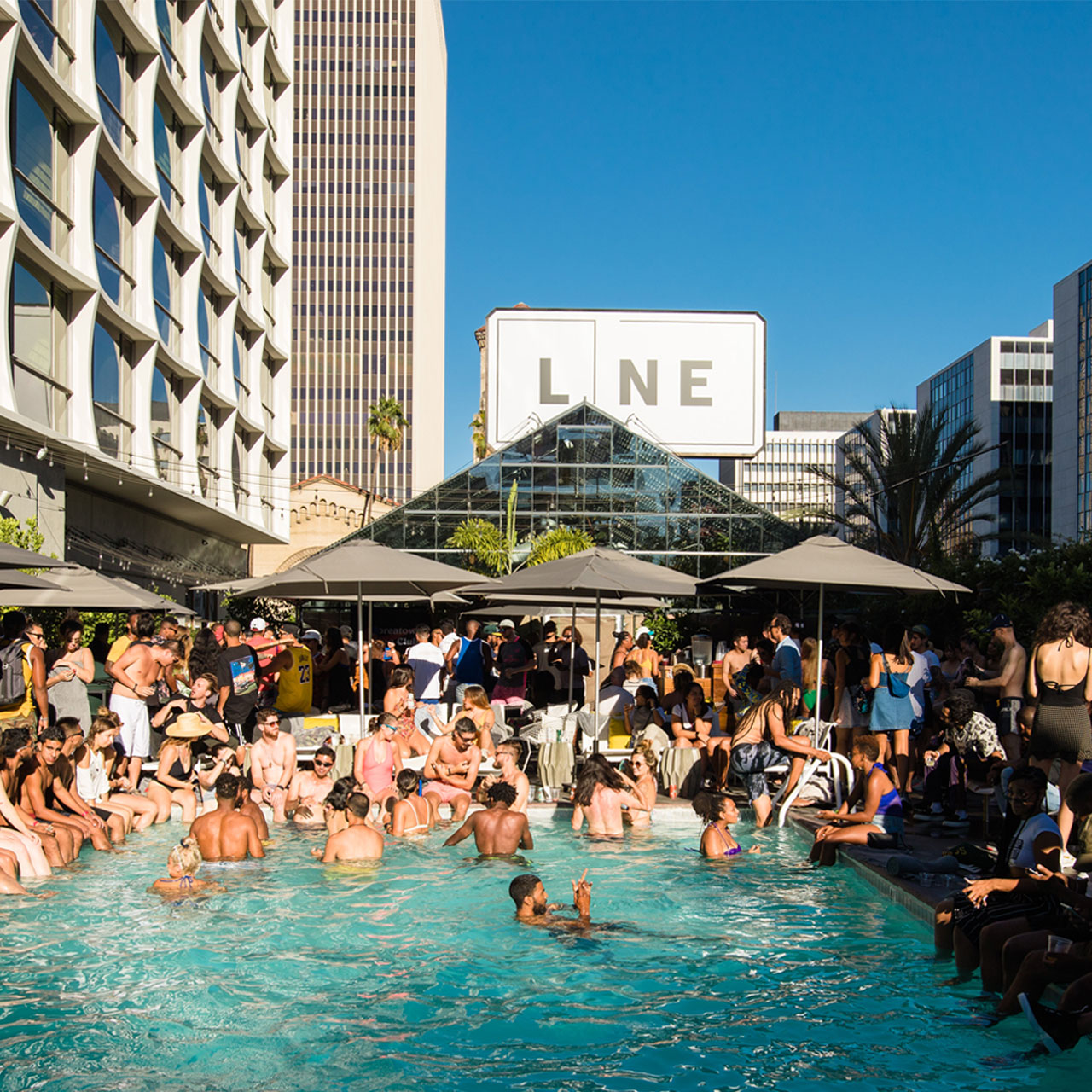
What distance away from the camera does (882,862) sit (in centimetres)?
807

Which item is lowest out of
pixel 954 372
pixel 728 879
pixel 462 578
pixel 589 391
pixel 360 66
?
pixel 728 879

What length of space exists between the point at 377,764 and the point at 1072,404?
94141 millimetres

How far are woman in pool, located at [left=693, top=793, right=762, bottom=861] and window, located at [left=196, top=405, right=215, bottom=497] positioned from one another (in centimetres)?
2276

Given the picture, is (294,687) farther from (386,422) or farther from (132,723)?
(386,422)

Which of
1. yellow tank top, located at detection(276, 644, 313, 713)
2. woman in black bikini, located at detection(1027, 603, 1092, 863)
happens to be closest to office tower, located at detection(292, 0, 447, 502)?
yellow tank top, located at detection(276, 644, 313, 713)

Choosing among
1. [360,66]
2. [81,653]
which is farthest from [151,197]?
[360,66]

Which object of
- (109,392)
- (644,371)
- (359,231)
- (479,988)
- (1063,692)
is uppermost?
(359,231)

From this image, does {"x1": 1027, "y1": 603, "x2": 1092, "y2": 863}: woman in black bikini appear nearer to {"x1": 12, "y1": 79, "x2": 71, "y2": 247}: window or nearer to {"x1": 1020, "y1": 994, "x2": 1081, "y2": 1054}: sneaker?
{"x1": 1020, "y1": 994, "x2": 1081, "y2": 1054}: sneaker

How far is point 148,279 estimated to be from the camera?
2438cm

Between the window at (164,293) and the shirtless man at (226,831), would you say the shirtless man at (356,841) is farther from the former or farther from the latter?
the window at (164,293)

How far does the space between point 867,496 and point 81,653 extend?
25.0 metres

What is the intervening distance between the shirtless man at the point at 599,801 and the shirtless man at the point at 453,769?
4.08 feet

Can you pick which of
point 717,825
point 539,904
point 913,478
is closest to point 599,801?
point 717,825

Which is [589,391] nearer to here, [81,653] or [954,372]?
[81,653]
